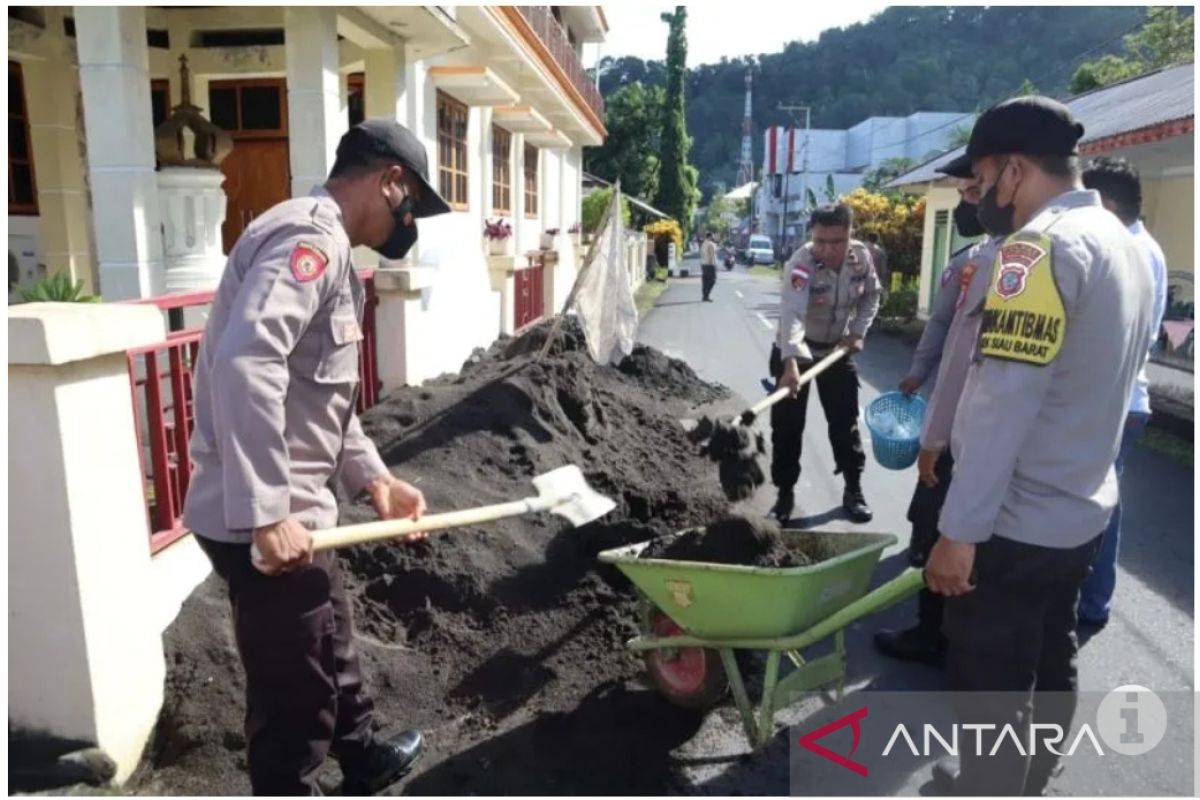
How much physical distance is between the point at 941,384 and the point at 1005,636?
1.22 m

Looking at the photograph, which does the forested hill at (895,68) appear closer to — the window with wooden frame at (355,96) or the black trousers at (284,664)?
the window with wooden frame at (355,96)

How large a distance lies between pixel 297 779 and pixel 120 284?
13.3ft

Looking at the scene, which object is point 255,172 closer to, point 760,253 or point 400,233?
point 400,233

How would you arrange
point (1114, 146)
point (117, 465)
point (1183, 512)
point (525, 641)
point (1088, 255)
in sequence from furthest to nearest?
point (1114, 146)
point (1183, 512)
point (525, 641)
point (117, 465)
point (1088, 255)

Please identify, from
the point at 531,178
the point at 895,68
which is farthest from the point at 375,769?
the point at 895,68

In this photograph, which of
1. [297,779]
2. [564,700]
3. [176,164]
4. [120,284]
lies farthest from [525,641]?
[176,164]

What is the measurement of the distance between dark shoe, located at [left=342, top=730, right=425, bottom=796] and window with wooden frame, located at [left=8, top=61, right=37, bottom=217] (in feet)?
22.8

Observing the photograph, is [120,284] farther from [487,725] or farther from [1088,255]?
[1088,255]

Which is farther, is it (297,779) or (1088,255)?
(297,779)

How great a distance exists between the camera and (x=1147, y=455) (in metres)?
7.35

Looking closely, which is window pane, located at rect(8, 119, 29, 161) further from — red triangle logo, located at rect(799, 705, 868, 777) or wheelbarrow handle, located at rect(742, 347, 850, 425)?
red triangle logo, located at rect(799, 705, 868, 777)

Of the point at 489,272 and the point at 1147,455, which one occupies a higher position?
the point at 489,272

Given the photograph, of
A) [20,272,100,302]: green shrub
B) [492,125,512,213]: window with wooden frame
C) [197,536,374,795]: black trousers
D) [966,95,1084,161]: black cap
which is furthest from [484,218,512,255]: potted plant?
[966,95,1084,161]: black cap

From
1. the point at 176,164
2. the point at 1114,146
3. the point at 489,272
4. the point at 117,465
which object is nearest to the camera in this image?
the point at 117,465
